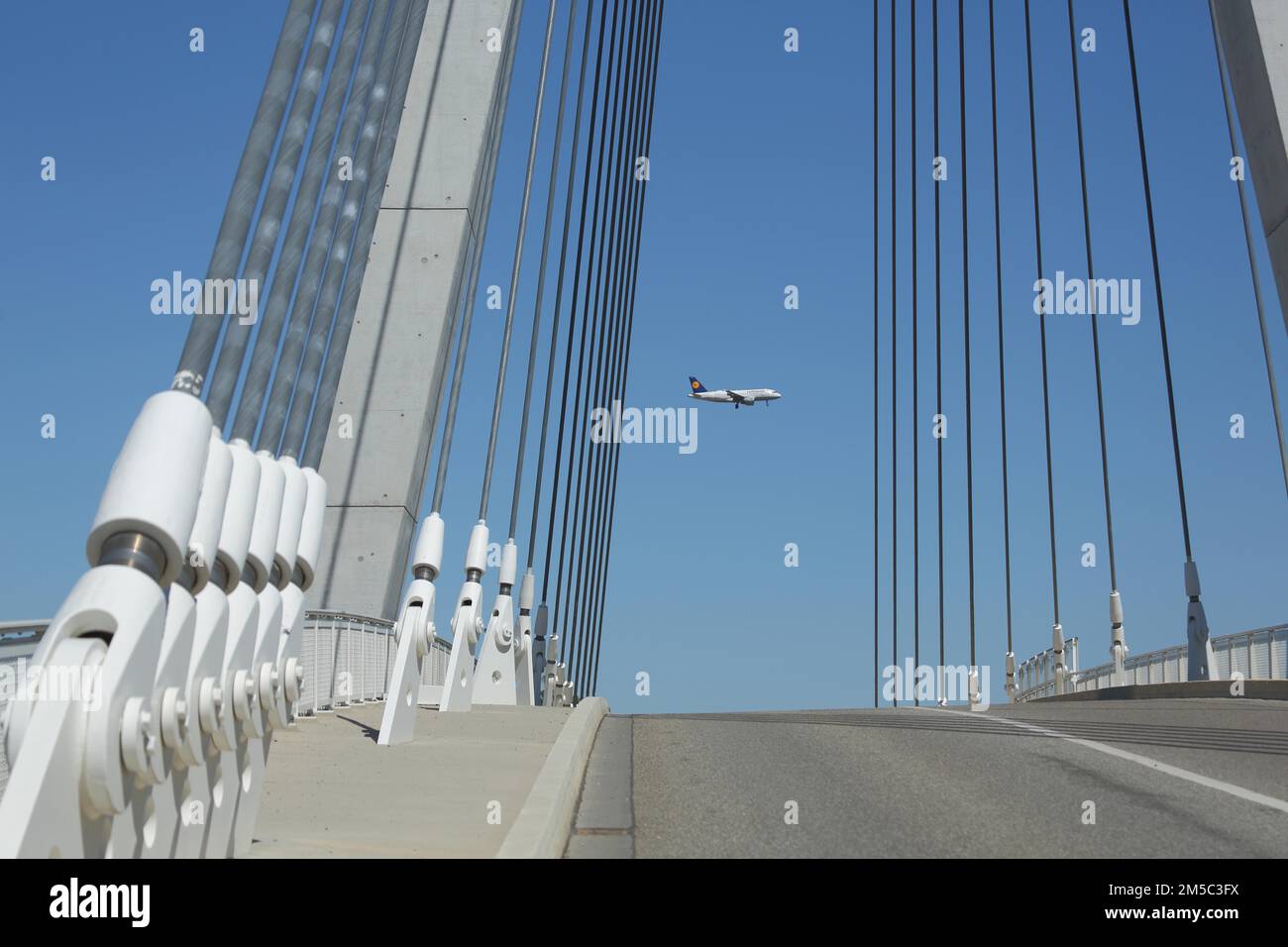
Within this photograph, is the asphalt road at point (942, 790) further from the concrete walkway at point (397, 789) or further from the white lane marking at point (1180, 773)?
the concrete walkway at point (397, 789)

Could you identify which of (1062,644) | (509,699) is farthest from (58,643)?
(1062,644)

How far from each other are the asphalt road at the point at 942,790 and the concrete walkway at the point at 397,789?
0.47m

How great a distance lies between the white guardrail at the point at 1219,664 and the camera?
55.2 feet

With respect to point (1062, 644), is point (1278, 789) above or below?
below

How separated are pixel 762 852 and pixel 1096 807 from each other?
225cm

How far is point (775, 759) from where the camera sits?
32.0 ft

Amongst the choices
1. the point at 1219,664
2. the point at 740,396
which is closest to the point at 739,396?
the point at 740,396

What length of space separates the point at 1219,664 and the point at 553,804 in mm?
15093

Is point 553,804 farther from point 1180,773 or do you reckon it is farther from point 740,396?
point 740,396

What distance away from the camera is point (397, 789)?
727cm

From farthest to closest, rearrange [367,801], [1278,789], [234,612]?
[1278,789]
[367,801]
[234,612]

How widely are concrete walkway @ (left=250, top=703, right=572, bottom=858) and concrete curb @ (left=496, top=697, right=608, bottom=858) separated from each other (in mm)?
130
